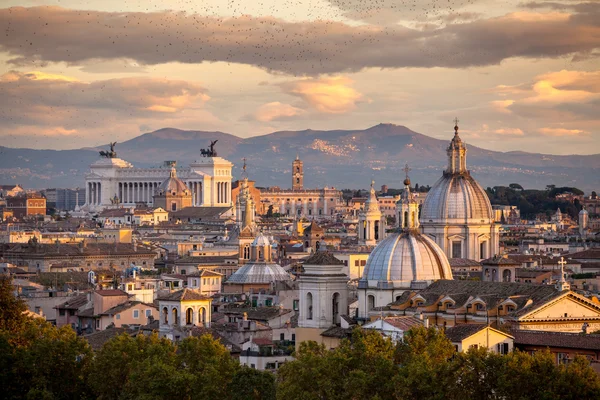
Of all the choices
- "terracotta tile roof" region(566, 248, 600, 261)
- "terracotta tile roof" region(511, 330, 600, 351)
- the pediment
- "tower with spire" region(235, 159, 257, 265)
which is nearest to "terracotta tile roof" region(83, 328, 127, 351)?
the pediment

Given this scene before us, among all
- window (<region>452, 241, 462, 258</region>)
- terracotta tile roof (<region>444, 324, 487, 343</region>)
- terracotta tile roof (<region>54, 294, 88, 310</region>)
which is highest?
window (<region>452, 241, 462, 258</region>)

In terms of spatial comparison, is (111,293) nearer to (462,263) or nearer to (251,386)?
(462,263)

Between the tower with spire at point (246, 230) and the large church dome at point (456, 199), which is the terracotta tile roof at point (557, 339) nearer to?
the large church dome at point (456, 199)

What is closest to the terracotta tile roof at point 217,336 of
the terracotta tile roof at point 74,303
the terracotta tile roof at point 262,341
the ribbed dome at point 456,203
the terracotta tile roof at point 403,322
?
the terracotta tile roof at point 262,341

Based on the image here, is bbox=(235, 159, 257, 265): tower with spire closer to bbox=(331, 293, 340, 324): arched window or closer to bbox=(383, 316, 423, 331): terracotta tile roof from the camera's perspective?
bbox=(331, 293, 340, 324): arched window

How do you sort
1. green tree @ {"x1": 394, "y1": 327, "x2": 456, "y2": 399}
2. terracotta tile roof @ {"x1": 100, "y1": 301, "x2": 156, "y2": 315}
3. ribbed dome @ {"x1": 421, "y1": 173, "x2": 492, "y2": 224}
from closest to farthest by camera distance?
green tree @ {"x1": 394, "y1": 327, "x2": 456, "y2": 399}
terracotta tile roof @ {"x1": 100, "y1": 301, "x2": 156, "y2": 315}
ribbed dome @ {"x1": 421, "y1": 173, "x2": 492, "y2": 224}

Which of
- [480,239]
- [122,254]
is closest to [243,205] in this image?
[122,254]
